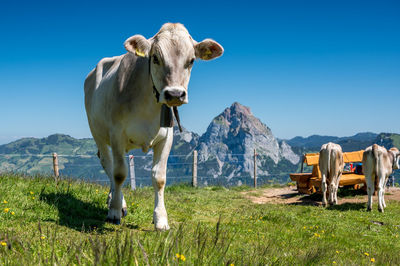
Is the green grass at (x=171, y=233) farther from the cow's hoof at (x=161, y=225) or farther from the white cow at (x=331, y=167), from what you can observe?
the white cow at (x=331, y=167)

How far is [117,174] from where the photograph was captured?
17.3ft

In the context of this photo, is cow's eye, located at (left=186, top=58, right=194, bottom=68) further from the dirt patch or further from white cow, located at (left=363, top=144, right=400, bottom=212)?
the dirt patch

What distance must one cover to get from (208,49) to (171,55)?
28.3 inches

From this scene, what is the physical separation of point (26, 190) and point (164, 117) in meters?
3.47

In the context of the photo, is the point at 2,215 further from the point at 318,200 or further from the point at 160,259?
the point at 318,200

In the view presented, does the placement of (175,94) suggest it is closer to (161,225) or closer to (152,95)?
(152,95)

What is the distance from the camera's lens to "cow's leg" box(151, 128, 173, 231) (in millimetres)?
4922

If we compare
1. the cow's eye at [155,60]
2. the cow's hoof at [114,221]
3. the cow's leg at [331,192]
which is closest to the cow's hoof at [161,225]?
the cow's hoof at [114,221]

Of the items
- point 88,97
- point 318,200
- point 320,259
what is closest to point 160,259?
point 320,259

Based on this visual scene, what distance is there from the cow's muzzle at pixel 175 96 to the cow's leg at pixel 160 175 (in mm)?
1118

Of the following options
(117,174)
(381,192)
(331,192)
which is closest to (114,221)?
(117,174)

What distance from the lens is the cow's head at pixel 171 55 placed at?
13.4 feet

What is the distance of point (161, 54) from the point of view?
430 centimetres

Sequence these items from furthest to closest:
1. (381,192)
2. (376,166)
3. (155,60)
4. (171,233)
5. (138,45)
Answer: (376,166)
(381,192)
(138,45)
(155,60)
(171,233)
